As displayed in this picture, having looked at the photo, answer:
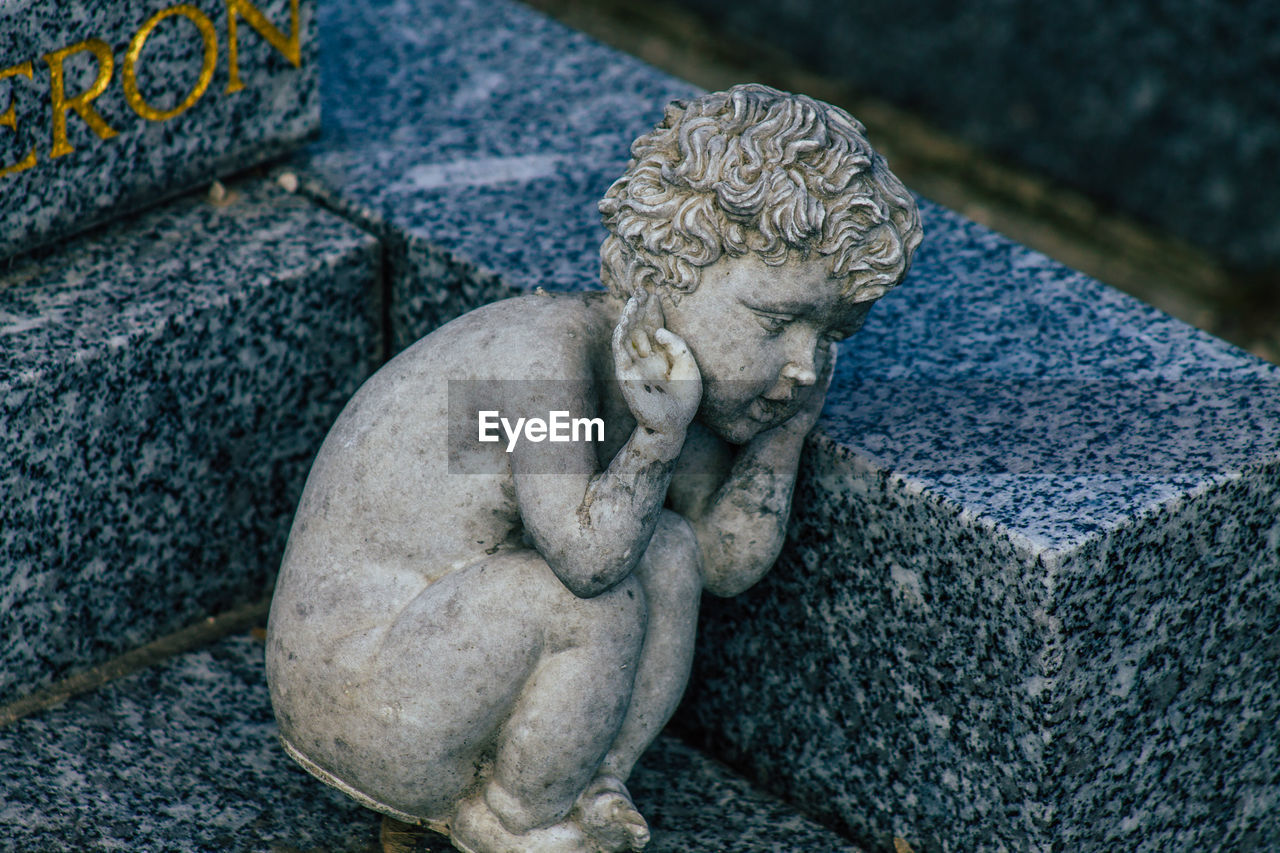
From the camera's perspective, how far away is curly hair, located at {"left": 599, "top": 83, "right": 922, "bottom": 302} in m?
2.42

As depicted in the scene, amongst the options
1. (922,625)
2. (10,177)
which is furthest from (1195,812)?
(10,177)

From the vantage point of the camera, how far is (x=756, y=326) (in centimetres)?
250

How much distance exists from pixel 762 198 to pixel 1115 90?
4.30m

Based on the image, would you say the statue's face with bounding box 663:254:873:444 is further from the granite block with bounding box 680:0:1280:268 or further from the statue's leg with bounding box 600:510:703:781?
the granite block with bounding box 680:0:1280:268

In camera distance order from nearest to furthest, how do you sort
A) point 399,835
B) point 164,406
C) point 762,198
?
point 762,198, point 399,835, point 164,406

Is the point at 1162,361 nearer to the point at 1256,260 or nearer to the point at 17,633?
the point at 17,633

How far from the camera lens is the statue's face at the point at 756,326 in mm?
2471

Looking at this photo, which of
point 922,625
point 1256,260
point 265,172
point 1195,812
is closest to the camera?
point 922,625

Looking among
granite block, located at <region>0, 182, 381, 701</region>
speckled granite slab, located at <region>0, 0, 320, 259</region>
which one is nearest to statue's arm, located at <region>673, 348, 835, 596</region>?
granite block, located at <region>0, 182, 381, 701</region>

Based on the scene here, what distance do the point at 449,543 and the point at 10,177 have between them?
129cm

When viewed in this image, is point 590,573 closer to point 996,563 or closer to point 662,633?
point 662,633

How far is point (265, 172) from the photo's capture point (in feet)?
12.5

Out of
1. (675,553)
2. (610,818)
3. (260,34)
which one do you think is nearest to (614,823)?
(610,818)

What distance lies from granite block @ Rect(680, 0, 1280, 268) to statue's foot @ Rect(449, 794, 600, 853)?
436 cm
